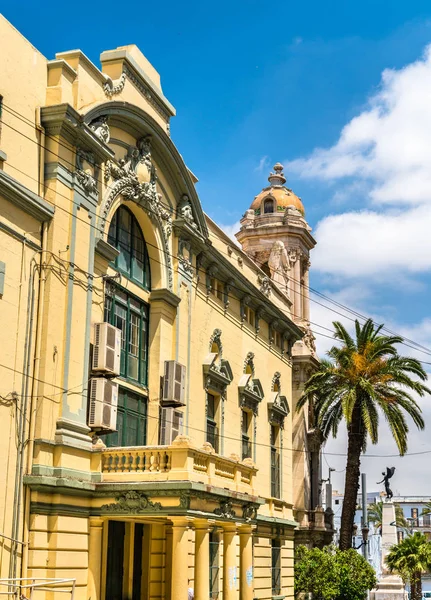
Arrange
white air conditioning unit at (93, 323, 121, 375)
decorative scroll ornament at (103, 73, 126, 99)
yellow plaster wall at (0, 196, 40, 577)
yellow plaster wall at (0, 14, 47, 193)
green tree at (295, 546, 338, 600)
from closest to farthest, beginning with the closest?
yellow plaster wall at (0, 196, 40, 577), yellow plaster wall at (0, 14, 47, 193), white air conditioning unit at (93, 323, 121, 375), decorative scroll ornament at (103, 73, 126, 99), green tree at (295, 546, 338, 600)

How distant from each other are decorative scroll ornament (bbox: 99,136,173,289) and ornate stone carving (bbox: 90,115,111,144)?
2.35 ft

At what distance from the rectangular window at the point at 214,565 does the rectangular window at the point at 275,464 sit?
744cm

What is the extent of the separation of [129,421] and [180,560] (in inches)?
200

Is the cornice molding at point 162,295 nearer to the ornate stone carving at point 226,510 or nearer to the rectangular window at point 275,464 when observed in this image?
the ornate stone carving at point 226,510

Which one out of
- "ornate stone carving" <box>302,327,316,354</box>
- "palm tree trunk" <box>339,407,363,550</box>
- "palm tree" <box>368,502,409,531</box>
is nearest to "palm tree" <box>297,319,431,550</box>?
"palm tree trunk" <box>339,407,363,550</box>

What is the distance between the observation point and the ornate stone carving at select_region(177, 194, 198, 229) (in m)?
27.1

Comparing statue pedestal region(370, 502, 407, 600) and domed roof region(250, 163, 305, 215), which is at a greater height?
domed roof region(250, 163, 305, 215)

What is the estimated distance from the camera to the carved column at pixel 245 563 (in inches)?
923

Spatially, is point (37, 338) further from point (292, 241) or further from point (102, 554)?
point (292, 241)

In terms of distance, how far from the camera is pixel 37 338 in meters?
19.5

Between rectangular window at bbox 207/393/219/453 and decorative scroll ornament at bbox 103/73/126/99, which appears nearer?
decorative scroll ornament at bbox 103/73/126/99

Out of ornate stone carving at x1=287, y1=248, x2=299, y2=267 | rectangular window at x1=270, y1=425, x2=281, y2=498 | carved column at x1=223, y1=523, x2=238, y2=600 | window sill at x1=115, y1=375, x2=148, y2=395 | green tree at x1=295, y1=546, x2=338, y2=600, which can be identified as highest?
ornate stone carving at x1=287, y1=248, x2=299, y2=267

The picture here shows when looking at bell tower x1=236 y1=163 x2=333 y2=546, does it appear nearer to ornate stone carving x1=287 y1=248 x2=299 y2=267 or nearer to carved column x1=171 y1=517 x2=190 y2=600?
ornate stone carving x1=287 y1=248 x2=299 y2=267

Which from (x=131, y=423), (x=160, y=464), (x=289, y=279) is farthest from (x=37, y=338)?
(x=289, y=279)
